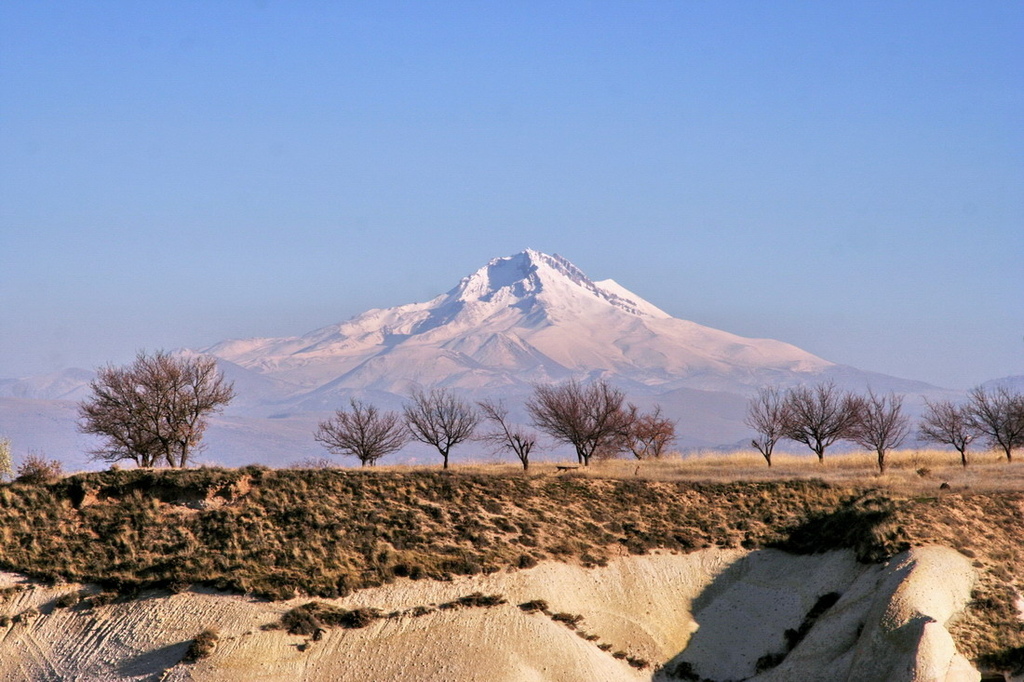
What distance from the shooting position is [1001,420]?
79.6m

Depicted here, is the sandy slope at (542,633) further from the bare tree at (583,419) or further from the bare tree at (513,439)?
the bare tree at (583,419)

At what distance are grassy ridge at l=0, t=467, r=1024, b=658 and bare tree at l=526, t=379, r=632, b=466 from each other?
75.7 ft

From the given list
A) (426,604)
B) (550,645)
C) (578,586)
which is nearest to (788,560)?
(578,586)

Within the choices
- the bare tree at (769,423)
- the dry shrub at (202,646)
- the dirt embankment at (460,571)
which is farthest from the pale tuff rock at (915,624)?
the bare tree at (769,423)

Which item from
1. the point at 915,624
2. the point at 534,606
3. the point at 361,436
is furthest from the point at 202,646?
the point at 361,436

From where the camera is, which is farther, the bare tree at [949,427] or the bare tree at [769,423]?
the bare tree at [949,427]

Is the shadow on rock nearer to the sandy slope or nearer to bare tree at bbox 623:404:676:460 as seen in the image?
the sandy slope

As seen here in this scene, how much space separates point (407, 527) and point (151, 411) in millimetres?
25388

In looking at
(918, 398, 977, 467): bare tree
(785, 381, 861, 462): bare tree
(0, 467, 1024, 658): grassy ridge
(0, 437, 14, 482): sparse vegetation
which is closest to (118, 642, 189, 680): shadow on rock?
(0, 467, 1024, 658): grassy ridge

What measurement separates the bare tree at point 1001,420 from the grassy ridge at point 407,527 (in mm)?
27401

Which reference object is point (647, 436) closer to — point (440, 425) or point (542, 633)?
point (440, 425)

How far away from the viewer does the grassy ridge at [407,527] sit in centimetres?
3925

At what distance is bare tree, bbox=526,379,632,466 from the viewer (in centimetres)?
7525

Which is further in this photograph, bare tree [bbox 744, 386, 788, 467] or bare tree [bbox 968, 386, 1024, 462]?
bare tree [bbox 968, 386, 1024, 462]
